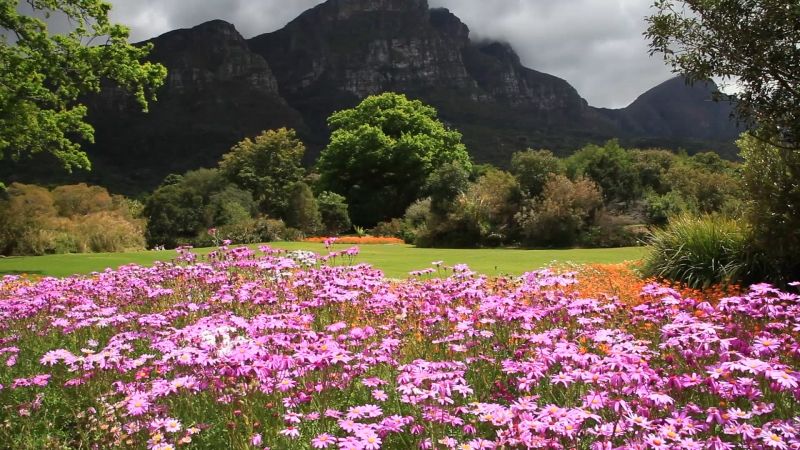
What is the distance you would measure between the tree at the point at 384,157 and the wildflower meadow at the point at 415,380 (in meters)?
34.8

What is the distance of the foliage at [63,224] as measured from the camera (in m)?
23.2

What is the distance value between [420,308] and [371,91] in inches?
5061

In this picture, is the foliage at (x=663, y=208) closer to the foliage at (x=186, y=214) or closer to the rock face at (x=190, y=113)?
the foliage at (x=186, y=214)

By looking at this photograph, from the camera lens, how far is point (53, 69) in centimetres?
1573

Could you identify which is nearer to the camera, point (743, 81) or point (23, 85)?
point (743, 81)

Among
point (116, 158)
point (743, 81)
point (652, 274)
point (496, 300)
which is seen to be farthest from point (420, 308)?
point (116, 158)

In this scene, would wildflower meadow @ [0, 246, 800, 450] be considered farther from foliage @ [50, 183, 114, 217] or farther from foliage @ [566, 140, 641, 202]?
foliage @ [50, 183, 114, 217]

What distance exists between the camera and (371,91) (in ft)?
425

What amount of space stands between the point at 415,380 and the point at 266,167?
39673 millimetres

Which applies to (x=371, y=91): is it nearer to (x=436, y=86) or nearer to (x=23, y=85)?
(x=436, y=86)

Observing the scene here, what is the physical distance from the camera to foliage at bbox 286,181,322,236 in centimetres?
3422

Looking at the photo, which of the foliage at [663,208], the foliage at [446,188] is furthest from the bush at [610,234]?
the foliage at [446,188]

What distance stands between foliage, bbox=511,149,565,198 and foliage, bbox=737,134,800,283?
1523cm

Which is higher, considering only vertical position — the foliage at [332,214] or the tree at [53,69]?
the tree at [53,69]
